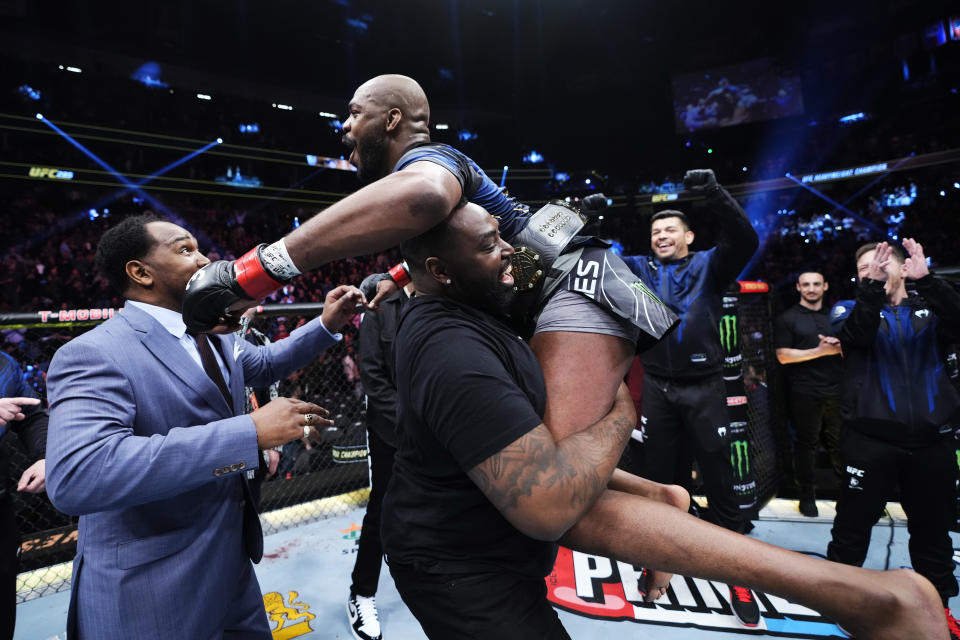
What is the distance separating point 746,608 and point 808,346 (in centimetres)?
262

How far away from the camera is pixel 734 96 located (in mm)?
19109

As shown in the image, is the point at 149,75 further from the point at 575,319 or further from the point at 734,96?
the point at 734,96

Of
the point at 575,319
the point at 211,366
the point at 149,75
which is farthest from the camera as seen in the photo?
the point at 149,75

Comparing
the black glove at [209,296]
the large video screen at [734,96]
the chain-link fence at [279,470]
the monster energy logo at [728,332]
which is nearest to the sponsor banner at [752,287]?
the monster energy logo at [728,332]

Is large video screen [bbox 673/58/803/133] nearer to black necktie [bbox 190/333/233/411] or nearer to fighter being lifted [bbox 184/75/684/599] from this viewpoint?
fighter being lifted [bbox 184/75/684/599]

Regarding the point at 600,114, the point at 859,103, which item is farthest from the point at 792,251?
the point at 600,114

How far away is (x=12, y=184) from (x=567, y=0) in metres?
15.5

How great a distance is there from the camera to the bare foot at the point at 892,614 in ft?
2.98

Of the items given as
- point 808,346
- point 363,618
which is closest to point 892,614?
point 363,618

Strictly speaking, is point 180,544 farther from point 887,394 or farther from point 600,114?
point 600,114

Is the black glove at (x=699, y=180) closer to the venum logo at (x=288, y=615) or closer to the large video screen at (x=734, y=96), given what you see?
the venum logo at (x=288, y=615)

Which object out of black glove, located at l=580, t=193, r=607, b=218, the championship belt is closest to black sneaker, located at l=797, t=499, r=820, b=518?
black glove, located at l=580, t=193, r=607, b=218

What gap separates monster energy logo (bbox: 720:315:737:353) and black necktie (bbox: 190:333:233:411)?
334 centimetres

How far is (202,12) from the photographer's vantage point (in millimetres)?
14414
